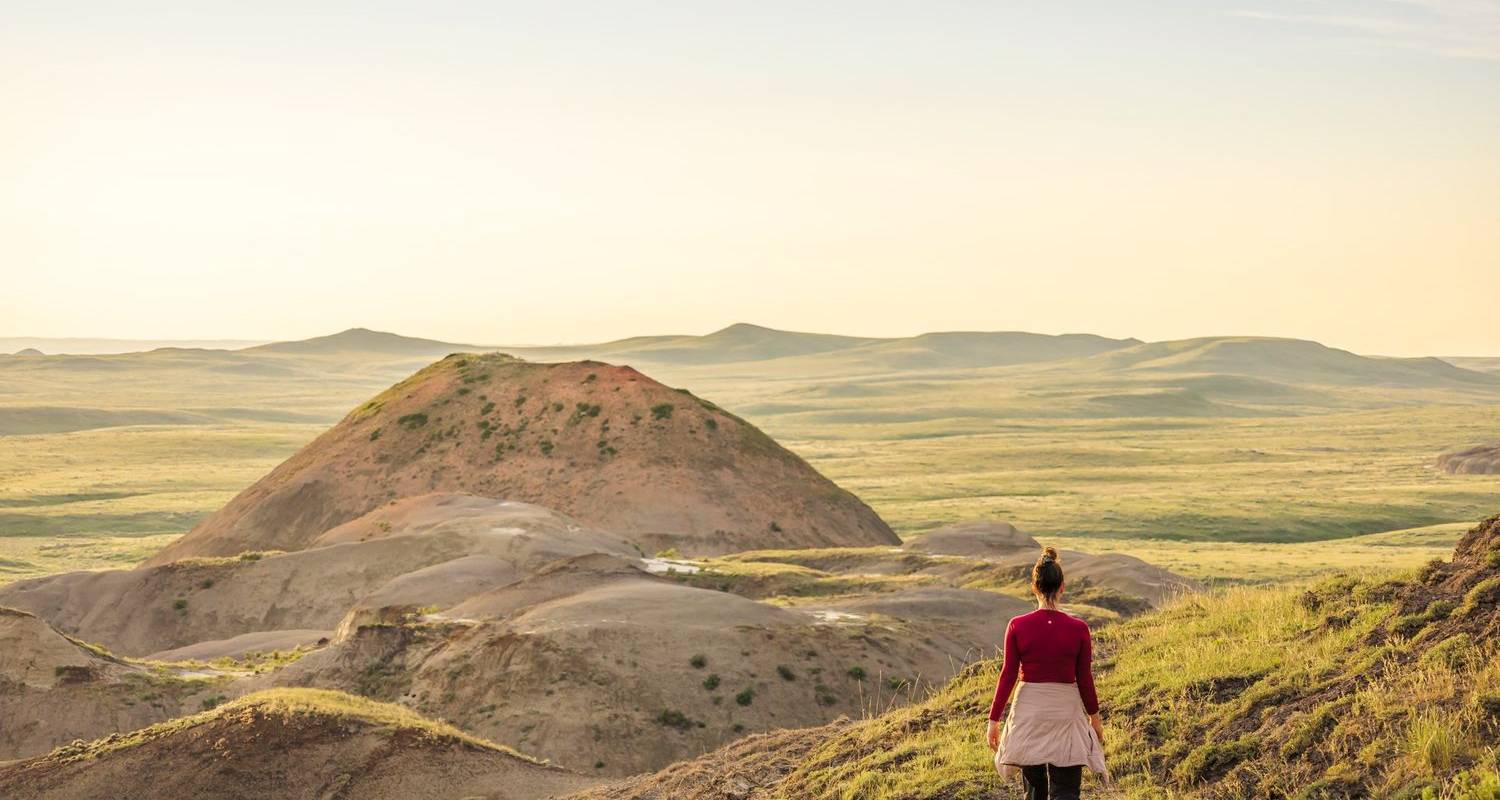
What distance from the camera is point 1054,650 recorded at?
37.2 feet

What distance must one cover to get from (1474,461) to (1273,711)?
105736 mm

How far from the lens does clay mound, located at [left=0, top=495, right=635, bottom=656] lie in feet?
153

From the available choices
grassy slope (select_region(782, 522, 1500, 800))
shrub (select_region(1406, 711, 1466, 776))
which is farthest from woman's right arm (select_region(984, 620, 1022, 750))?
shrub (select_region(1406, 711, 1466, 776))

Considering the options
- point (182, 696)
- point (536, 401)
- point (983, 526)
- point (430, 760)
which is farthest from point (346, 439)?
point (430, 760)

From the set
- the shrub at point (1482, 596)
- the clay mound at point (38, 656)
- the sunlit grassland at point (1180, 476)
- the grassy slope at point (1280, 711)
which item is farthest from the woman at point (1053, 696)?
the sunlit grassland at point (1180, 476)

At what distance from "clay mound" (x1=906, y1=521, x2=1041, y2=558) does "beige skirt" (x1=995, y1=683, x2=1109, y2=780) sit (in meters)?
44.9

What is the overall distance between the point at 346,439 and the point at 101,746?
50.4 meters

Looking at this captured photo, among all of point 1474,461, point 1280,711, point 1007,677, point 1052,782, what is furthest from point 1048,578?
point 1474,461

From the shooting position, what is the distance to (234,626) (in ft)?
156

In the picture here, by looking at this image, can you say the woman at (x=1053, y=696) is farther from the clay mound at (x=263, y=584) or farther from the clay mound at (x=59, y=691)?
the clay mound at (x=263, y=584)

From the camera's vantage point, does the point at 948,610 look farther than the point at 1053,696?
Yes

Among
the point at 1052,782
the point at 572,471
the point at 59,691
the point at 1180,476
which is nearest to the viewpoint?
the point at 1052,782

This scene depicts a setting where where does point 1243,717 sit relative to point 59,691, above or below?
above

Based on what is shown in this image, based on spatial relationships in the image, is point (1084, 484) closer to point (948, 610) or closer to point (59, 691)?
point (948, 610)
